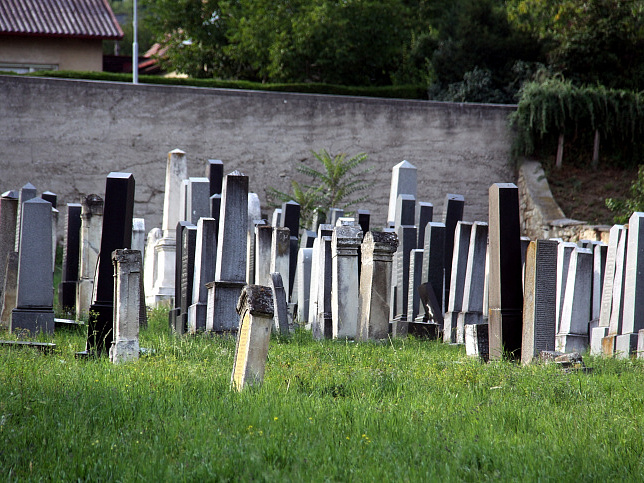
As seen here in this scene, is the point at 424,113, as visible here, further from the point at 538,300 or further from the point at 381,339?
the point at 538,300

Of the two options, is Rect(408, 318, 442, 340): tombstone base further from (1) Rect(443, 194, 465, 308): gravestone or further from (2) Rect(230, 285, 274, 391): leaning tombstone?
(2) Rect(230, 285, 274, 391): leaning tombstone

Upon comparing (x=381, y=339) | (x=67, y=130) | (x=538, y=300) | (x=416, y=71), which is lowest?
(x=381, y=339)

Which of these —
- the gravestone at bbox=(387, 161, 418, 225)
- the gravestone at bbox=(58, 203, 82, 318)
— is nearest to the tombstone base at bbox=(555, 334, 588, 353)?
the gravestone at bbox=(387, 161, 418, 225)

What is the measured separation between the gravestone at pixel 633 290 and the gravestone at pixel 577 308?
317mm

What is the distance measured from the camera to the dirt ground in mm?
17156

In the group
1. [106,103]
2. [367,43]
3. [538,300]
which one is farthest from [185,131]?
[538,300]

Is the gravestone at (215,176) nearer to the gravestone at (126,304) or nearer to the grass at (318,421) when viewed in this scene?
the gravestone at (126,304)

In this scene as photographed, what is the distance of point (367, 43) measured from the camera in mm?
23188

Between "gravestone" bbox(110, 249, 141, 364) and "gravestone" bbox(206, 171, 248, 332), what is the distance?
125 centimetres

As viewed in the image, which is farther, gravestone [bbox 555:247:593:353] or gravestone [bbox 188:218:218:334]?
gravestone [bbox 188:218:218:334]

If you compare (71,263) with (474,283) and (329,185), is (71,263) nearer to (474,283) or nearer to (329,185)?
(474,283)

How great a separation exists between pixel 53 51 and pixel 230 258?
19384mm

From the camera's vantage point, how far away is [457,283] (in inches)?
326

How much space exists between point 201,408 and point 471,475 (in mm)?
1572
